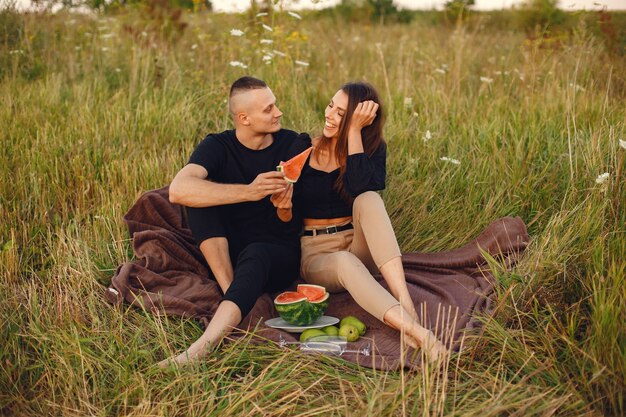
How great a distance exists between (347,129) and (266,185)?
668mm

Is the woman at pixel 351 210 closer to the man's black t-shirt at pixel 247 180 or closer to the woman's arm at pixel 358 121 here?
the woman's arm at pixel 358 121

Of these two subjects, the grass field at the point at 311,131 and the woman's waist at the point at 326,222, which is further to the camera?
the woman's waist at the point at 326,222

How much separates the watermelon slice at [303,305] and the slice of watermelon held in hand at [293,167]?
64 centimetres

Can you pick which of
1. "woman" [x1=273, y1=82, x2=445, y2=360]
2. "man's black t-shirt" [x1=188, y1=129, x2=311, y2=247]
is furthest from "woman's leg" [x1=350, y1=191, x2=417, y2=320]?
"man's black t-shirt" [x1=188, y1=129, x2=311, y2=247]

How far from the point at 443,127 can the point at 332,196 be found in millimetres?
1999

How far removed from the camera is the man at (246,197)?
3.97 metres

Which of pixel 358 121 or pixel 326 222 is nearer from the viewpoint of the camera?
pixel 358 121

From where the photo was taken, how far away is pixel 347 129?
4.22 metres

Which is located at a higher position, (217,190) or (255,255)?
(217,190)

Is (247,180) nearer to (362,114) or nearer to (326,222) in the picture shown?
(326,222)

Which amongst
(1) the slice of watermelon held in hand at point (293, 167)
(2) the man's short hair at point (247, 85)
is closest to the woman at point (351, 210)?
(1) the slice of watermelon held in hand at point (293, 167)

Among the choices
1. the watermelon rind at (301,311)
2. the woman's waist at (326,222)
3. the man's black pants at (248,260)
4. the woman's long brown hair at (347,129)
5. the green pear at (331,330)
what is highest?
the woman's long brown hair at (347,129)

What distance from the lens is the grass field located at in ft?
9.96

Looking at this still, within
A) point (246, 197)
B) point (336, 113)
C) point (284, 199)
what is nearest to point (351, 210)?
point (284, 199)
